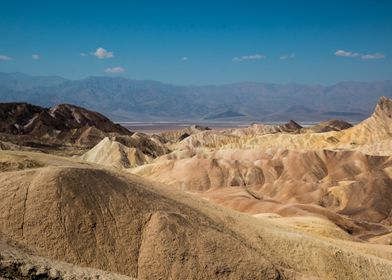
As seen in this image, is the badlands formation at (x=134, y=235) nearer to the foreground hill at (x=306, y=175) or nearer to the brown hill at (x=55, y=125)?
the foreground hill at (x=306, y=175)

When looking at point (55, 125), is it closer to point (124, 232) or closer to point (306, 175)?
point (306, 175)

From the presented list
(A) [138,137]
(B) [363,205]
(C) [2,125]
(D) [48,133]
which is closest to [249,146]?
(A) [138,137]

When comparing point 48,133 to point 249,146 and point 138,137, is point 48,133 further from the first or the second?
point 249,146

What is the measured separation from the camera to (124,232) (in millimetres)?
22188

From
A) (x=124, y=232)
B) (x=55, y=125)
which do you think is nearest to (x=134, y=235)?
(x=124, y=232)

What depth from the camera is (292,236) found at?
27578mm

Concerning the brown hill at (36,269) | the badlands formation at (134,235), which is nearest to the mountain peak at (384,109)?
the badlands formation at (134,235)

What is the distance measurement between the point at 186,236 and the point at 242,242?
3109 mm

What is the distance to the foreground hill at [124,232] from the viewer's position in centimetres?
2052

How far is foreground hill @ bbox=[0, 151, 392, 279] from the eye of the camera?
20.5m

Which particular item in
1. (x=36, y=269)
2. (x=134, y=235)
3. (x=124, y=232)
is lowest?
(x=134, y=235)

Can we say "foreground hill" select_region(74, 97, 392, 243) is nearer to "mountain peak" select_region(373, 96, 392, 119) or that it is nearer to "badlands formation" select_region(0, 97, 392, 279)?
"mountain peak" select_region(373, 96, 392, 119)

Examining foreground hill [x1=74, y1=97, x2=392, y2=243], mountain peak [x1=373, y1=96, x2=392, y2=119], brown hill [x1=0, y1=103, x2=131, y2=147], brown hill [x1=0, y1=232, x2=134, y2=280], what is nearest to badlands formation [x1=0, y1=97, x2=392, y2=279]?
brown hill [x1=0, y1=232, x2=134, y2=280]

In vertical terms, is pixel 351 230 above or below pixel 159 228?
below
